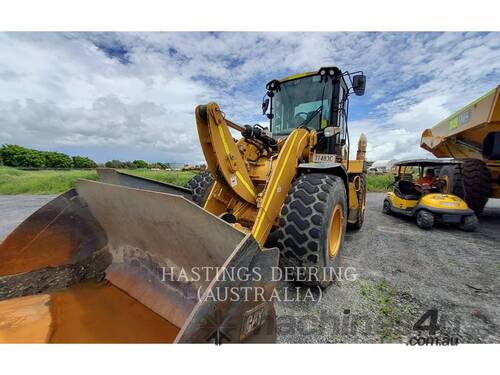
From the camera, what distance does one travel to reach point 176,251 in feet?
6.35

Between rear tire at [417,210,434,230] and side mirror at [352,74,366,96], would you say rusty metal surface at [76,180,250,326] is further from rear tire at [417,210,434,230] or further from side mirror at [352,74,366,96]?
rear tire at [417,210,434,230]

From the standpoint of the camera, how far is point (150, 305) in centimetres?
A: 196

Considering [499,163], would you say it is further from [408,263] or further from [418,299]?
[418,299]

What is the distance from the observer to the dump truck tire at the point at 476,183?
5582 mm

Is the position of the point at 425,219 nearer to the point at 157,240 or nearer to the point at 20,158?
the point at 157,240

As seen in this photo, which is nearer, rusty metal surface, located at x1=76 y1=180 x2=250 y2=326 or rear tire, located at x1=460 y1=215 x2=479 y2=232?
rusty metal surface, located at x1=76 y1=180 x2=250 y2=326

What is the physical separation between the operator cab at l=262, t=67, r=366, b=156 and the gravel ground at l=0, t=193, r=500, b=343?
196 cm

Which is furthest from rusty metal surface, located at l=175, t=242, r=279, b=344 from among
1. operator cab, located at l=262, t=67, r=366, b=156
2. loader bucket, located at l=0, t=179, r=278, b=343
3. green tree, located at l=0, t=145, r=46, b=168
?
green tree, located at l=0, t=145, r=46, b=168

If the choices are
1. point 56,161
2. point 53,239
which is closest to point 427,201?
point 53,239

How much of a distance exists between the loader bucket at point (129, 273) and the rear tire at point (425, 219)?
17.3 feet

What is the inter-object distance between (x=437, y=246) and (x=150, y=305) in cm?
460

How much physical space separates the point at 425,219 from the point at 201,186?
498 cm

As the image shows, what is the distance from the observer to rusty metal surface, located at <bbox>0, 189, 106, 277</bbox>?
7.07ft

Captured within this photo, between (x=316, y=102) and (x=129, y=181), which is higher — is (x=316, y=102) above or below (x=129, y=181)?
above
